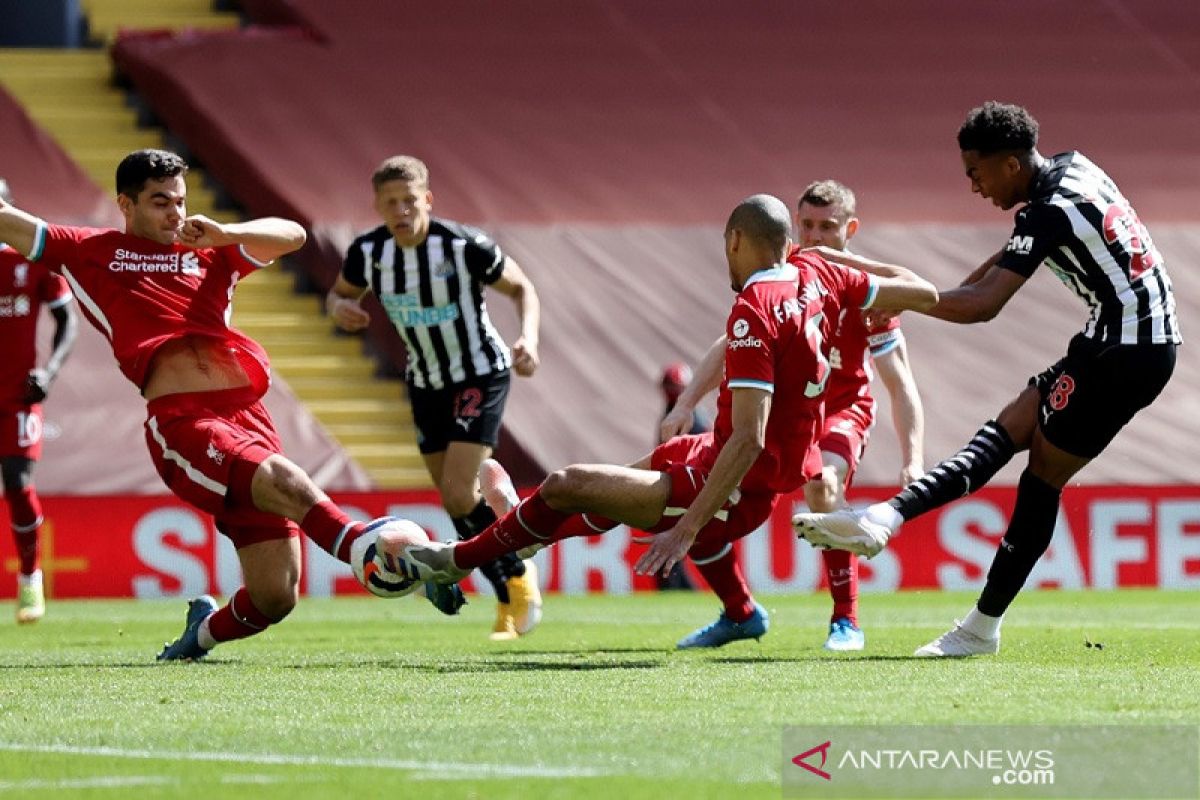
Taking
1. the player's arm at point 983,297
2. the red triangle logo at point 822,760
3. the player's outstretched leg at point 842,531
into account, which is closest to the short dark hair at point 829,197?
the player's arm at point 983,297

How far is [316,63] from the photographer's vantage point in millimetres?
19859

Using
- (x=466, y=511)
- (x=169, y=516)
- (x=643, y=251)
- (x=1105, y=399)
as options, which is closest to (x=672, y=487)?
(x=1105, y=399)

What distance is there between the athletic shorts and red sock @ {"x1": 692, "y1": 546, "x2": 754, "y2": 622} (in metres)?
4.65

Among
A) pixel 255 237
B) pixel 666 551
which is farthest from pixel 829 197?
pixel 255 237

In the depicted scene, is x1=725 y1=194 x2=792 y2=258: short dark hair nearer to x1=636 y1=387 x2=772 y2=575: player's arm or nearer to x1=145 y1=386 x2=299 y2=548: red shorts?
x1=636 y1=387 x2=772 y2=575: player's arm

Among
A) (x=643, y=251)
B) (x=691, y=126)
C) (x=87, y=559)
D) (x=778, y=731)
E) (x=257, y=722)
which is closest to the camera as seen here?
(x=778, y=731)

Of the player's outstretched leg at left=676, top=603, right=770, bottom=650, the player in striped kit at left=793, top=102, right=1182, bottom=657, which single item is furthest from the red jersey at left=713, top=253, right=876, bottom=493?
the player's outstretched leg at left=676, top=603, right=770, bottom=650

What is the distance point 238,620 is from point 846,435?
263 centimetres

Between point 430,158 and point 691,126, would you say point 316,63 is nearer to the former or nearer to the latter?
point 430,158

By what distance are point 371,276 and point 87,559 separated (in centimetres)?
497

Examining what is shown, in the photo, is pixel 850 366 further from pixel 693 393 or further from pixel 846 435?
pixel 693 393

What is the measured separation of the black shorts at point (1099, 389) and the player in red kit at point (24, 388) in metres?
5.90

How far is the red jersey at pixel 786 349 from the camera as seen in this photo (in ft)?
22.9

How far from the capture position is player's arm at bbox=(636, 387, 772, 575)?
695cm
